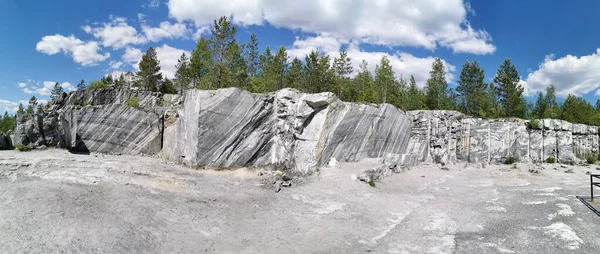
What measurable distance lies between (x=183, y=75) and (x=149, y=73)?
4.51m

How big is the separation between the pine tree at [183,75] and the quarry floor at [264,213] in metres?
27.9

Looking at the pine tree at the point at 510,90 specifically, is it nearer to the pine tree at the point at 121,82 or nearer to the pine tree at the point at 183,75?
the pine tree at the point at 183,75

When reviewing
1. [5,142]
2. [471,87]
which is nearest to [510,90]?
[471,87]

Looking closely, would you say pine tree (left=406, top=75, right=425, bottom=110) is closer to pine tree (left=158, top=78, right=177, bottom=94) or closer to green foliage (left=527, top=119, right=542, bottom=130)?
green foliage (left=527, top=119, right=542, bottom=130)

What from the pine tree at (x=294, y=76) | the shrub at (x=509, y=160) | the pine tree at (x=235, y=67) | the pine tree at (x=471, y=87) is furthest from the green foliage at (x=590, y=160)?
the pine tree at (x=235, y=67)

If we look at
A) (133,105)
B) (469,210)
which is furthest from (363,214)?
(133,105)

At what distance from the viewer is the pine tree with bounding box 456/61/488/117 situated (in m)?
46.2

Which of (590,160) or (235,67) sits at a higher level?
(235,67)

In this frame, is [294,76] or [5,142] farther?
[294,76]

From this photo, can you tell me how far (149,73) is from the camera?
149ft

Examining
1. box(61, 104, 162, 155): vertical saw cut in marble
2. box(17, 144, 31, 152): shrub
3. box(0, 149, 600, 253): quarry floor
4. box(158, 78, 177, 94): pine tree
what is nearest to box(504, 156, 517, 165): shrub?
box(0, 149, 600, 253): quarry floor

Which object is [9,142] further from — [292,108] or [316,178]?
[316,178]

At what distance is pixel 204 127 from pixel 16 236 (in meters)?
12.6

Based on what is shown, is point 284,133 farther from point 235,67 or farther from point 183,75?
point 183,75
